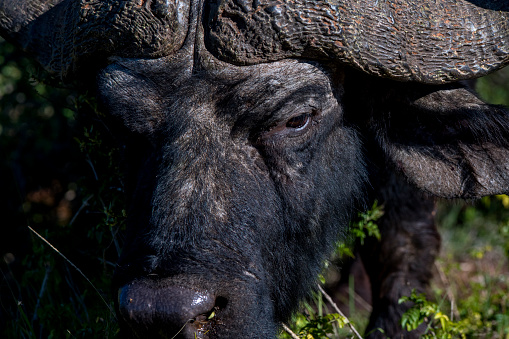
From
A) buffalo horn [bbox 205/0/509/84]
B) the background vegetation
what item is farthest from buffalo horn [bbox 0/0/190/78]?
the background vegetation

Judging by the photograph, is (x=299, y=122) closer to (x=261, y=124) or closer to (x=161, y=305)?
(x=261, y=124)

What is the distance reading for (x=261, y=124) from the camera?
8.27 ft

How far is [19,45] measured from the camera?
10.7 feet

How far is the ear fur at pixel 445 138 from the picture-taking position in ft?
9.09

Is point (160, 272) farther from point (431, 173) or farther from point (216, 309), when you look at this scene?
point (431, 173)

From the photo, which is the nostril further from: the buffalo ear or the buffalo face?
the buffalo ear

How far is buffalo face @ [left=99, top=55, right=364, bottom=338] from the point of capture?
2236 mm

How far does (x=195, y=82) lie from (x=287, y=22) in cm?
47

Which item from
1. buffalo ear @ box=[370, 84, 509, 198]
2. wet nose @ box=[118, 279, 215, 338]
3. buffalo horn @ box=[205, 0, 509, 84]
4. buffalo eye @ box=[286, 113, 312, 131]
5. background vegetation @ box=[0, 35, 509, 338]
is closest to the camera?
wet nose @ box=[118, 279, 215, 338]

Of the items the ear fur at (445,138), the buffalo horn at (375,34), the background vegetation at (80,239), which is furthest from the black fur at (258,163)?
the background vegetation at (80,239)

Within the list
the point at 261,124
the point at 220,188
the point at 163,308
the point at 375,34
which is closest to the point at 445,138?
the point at 375,34

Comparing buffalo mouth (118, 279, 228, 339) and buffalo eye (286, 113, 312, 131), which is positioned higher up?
buffalo eye (286, 113, 312, 131)

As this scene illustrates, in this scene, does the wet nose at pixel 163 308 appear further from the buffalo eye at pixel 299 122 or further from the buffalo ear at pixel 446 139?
the buffalo ear at pixel 446 139

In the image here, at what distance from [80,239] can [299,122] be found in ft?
6.32
